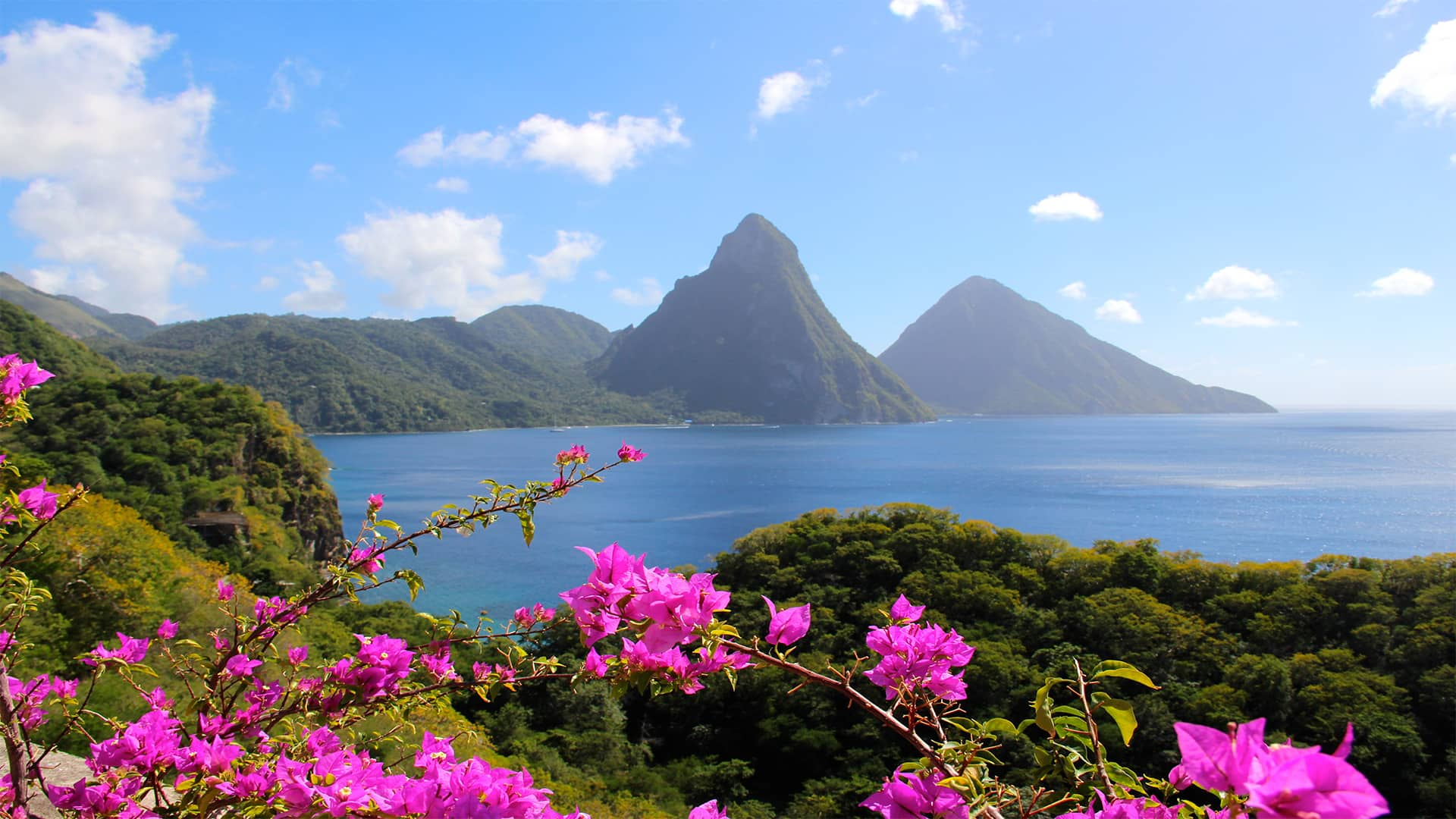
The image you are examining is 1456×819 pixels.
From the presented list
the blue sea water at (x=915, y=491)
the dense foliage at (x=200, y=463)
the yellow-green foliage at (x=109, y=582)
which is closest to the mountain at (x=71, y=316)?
the blue sea water at (x=915, y=491)

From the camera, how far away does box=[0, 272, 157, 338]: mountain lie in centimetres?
14588

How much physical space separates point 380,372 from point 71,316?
9704 cm

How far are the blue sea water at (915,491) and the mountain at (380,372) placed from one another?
6.41m

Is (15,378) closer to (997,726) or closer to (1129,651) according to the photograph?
(997,726)

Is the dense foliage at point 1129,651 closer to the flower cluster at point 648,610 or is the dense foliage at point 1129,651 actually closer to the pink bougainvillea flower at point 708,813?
the pink bougainvillea flower at point 708,813

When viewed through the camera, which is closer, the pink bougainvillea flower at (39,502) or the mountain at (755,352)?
the pink bougainvillea flower at (39,502)

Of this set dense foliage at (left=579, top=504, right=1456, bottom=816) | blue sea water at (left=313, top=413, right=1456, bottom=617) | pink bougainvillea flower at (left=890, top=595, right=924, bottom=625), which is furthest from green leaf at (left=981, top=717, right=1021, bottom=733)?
blue sea water at (left=313, top=413, right=1456, bottom=617)

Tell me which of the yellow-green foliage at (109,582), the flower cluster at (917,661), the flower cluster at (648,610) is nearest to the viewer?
the flower cluster at (648,610)

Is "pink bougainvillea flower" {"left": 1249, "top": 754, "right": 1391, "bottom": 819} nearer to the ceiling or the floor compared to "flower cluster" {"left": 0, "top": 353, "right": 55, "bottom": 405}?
nearer to the floor

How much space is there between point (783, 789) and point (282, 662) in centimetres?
1207

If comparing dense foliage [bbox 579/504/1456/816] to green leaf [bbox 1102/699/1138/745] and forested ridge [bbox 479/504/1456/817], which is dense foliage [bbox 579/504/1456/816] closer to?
forested ridge [bbox 479/504/1456/817]

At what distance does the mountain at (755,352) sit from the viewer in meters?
138

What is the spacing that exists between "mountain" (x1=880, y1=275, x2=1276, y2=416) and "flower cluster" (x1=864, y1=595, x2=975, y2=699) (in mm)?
181126

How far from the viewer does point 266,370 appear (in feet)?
309
